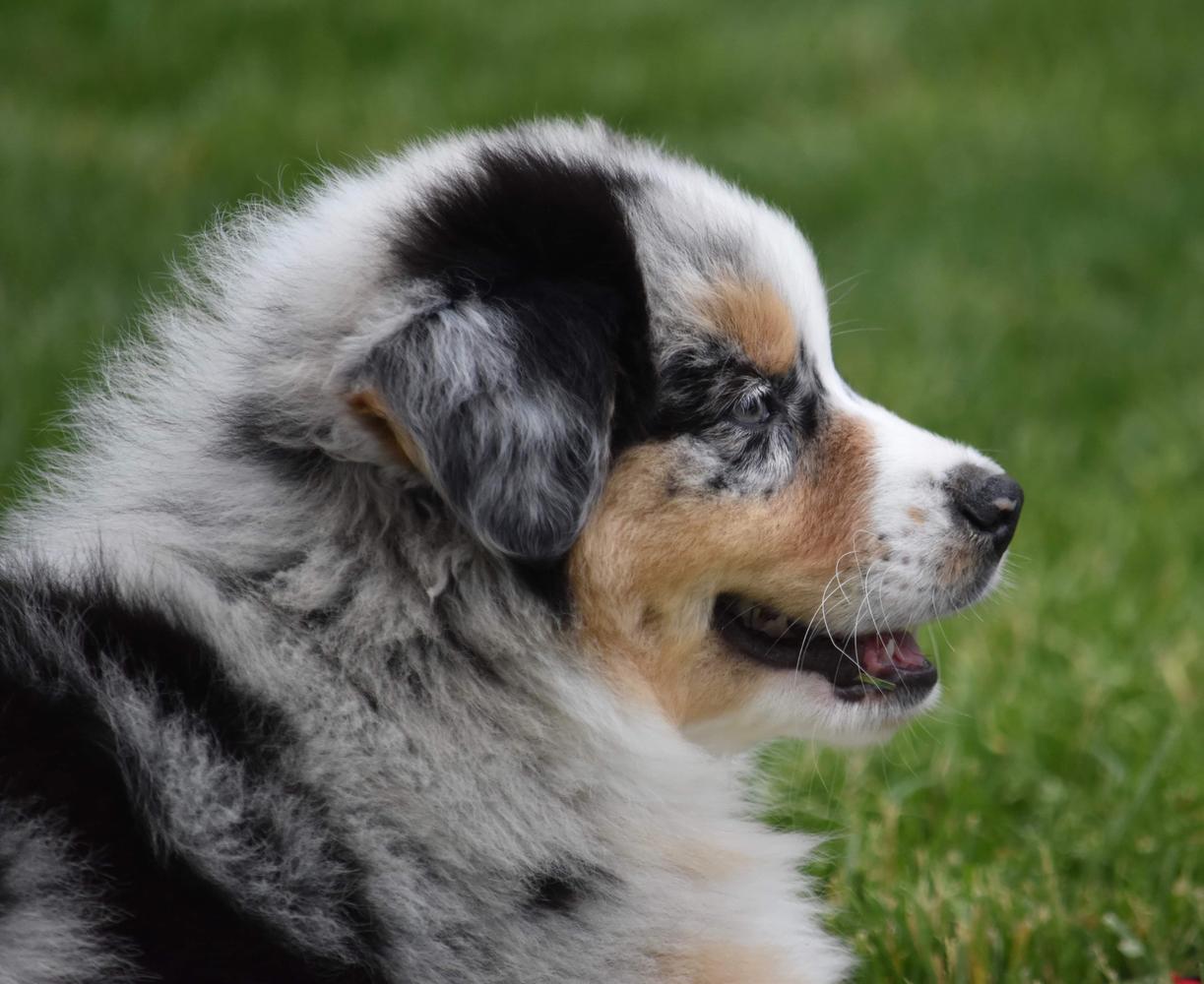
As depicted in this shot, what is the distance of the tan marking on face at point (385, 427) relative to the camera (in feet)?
8.53

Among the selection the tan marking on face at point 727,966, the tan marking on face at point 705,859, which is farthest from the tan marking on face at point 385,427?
the tan marking on face at point 727,966

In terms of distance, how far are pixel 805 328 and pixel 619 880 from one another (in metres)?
1.13

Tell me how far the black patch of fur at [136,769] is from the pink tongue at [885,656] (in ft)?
3.92

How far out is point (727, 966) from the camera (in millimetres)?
2814

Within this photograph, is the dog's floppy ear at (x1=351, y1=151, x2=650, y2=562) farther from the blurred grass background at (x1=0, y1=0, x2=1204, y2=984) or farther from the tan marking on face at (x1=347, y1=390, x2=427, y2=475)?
the blurred grass background at (x1=0, y1=0, x2=1204, y2=984)

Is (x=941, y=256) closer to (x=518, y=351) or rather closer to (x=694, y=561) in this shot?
(x=694, y=561)

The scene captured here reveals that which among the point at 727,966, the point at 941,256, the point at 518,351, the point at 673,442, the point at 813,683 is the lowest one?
the point at 727,966

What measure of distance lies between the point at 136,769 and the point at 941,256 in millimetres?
6546

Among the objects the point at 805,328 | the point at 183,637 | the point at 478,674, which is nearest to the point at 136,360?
the point at 183,637

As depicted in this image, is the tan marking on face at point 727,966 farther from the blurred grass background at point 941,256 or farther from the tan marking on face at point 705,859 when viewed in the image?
the blurred grass background at point 941,256

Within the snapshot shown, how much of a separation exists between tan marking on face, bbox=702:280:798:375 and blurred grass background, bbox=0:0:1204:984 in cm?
123

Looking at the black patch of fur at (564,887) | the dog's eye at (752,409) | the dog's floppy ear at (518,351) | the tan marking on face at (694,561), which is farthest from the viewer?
the dog's eye at (752,409)

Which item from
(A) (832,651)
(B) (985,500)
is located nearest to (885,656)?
(A) (832,651)

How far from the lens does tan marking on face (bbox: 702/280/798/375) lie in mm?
3014
